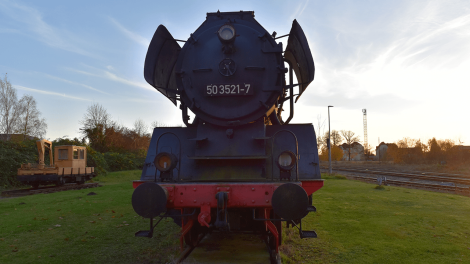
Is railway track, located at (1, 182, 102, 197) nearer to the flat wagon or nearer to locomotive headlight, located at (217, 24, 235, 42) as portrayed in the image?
the flat wagon

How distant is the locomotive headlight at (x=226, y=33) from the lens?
13.4 feet

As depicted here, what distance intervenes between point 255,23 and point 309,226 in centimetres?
382

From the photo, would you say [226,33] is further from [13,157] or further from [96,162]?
[96,162]

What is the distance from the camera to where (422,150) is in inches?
1746

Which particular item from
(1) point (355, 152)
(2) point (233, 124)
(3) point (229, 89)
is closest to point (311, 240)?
(2) point (233, 124)

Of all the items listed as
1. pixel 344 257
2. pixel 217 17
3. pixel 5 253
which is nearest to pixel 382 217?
pixel 344 257

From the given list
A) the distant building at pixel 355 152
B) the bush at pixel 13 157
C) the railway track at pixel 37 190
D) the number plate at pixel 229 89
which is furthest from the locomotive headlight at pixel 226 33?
the distant building at pixel 355 152

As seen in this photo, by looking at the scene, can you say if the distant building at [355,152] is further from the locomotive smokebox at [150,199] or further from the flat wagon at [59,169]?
the locomotive smokebox at [150,199]

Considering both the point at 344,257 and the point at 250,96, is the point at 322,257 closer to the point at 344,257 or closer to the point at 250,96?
the point at 344,257

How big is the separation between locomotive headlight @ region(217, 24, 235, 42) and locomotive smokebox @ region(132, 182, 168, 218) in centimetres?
212

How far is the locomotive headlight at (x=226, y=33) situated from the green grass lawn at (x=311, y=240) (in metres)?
2.95

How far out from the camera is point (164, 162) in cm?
368

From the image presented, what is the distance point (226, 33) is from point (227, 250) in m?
2.98

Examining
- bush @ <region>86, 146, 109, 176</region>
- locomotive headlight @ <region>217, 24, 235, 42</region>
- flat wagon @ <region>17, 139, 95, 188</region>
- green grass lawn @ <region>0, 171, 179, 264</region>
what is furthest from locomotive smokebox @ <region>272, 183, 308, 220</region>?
bush @ <region>86, 146, 109, 176</region>
